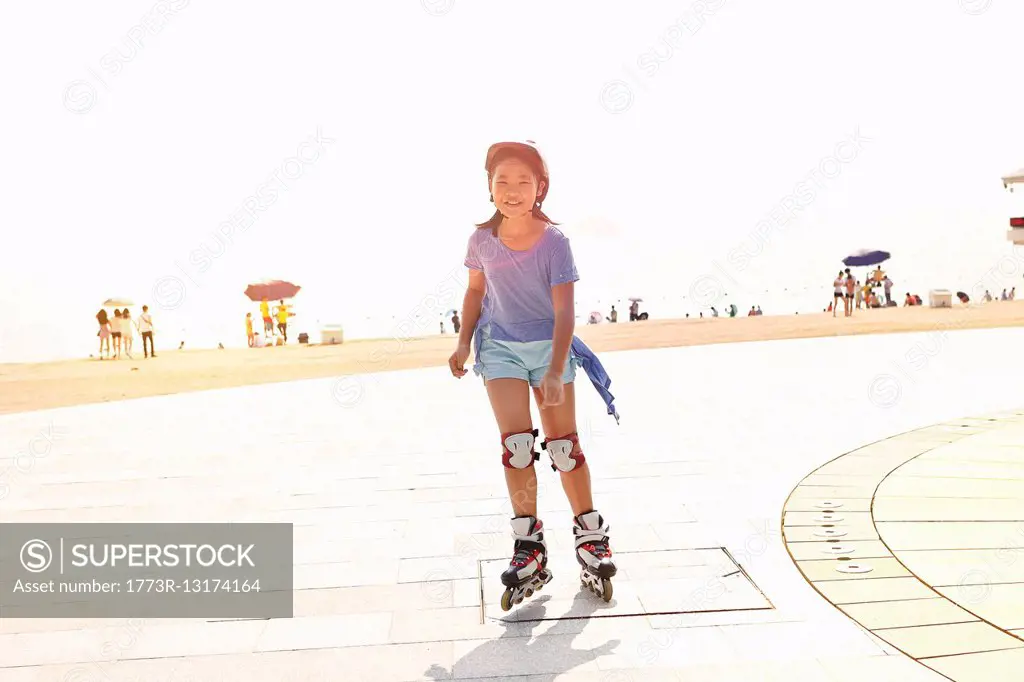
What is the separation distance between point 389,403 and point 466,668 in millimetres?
7399

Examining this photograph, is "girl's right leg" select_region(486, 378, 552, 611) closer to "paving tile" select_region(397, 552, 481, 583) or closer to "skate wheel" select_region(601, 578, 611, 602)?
"skate wheel" select_region(601, 578, 611, 602)

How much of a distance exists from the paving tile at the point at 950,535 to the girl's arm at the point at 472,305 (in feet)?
6.83

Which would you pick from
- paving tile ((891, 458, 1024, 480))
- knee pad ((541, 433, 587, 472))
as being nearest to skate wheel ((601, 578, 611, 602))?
knee pad ((541, 433, 587, 472))

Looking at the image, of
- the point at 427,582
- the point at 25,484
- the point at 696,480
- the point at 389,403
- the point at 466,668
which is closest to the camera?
the point at 466,668

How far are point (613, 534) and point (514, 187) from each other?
1.85 meters

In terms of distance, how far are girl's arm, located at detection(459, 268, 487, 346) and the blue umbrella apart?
1627 inches

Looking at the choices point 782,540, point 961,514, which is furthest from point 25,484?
point 961,514

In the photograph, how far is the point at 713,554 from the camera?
3.80 meters

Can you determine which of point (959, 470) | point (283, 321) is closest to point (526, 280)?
point (959, 470)

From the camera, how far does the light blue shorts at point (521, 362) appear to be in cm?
330

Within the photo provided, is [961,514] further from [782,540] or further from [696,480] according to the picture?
[696,480]

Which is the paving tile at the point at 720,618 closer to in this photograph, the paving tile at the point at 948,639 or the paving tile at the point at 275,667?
the paving tile at the point at 948,639

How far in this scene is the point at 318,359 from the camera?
1980 cm

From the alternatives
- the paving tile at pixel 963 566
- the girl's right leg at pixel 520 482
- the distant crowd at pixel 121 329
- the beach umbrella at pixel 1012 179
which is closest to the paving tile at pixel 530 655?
the girl's right leg at pixel 520 482
